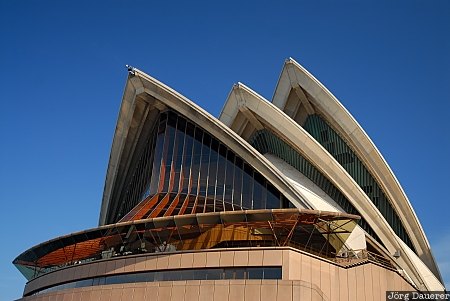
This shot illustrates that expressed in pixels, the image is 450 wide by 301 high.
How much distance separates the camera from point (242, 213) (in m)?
26.5

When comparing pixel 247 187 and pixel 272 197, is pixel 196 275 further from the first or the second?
pixel 247 187

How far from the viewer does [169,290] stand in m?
24.6

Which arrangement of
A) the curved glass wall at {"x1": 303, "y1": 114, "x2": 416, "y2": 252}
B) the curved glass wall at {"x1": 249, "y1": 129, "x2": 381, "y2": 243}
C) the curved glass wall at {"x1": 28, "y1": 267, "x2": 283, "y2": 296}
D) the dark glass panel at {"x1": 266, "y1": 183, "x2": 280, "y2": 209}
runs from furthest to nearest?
1. the curved glass wall at {"x1": 303, "y1": 114, "x2": 416, "y2": 252}
2. the curved glass wall at {"x1": 249, "y1": 129, "x2": 381, "y2": 243}
3. the dark glass panel at {"x1": 266, "y1": 183, "x2": 280, "y2": 209}
4. the curved glass wall at {"x1": 28, "y1": 267, "x2": 283, "y2": 296}

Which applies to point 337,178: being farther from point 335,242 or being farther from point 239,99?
point 239,99

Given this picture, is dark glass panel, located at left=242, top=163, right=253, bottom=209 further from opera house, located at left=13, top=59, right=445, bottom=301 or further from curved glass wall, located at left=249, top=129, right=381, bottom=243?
curved glass wall, located at left=249, top=129, right=381, bottom=243

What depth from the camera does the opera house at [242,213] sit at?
2523 centimetres

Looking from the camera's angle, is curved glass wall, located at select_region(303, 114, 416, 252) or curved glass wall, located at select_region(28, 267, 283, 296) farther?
curved glass wall, located at select_region(303, 114, 416, 252)

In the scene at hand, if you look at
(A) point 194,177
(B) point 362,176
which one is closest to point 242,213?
(A) point 194,177

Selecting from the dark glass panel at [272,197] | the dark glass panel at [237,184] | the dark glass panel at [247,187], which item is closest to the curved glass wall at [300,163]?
the dark glass panel at [272,197]

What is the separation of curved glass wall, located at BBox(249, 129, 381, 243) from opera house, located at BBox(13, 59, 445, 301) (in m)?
0.09

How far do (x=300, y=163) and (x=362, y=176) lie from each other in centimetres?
425

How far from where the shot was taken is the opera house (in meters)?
25.2

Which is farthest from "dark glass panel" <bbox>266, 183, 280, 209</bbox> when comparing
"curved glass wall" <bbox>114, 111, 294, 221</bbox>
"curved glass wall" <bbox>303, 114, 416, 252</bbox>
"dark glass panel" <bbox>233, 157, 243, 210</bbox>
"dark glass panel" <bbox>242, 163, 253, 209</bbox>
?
"curved glass wall" <bbox>303, 114, 416, 252</bbox>

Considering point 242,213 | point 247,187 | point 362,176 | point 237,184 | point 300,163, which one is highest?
point 300,163
